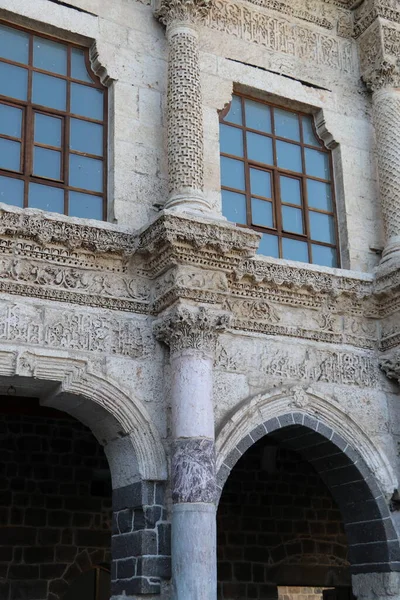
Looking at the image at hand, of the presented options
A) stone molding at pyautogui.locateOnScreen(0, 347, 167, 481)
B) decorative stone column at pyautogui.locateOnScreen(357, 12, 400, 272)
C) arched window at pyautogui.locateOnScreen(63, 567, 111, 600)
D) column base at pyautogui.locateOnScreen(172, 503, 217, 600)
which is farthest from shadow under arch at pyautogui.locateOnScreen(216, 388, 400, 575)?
arched window at pyautogui.locateOnScreen(63, 567, 111, 600)

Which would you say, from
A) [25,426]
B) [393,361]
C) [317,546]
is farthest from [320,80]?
[317,546]

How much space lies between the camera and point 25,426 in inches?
354

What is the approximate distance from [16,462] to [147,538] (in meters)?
3.17

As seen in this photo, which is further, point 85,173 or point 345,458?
point 345,458

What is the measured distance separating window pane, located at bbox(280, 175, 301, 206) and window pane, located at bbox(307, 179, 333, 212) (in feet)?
0.38

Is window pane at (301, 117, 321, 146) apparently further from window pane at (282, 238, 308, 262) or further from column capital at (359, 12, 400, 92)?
window pane at (282, 238, 308, 262)

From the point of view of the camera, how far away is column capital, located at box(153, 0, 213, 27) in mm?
7422

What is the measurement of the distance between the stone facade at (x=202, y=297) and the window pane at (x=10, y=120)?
76 cm

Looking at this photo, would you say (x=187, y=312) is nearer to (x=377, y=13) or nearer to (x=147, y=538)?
(x=147, y=538)

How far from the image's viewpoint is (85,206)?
688 cm

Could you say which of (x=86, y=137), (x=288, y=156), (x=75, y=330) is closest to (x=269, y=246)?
(x=288, y=156)

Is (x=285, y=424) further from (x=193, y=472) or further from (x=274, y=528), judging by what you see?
(x=274, y=528)

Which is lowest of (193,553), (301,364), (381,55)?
(193,553)

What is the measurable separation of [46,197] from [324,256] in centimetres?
265
